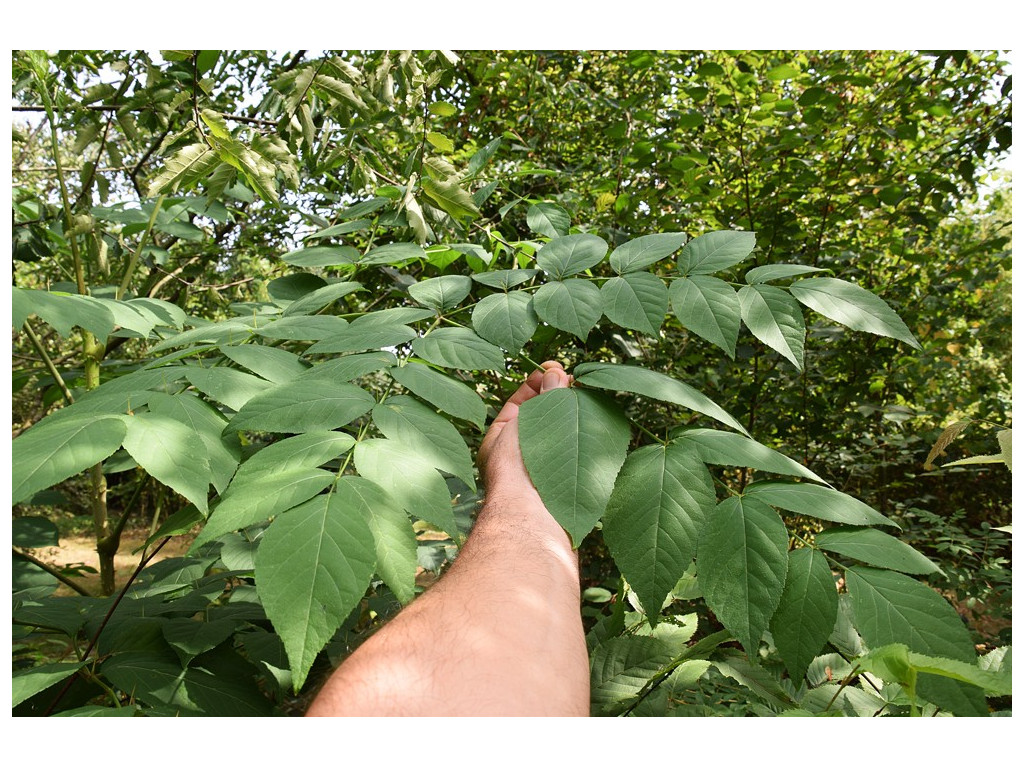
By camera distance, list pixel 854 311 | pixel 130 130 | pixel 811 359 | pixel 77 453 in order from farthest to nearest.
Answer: pixel 811 359, pixel 130 130, pixel 854 311, pixel 77 453

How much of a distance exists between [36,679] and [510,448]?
701mm

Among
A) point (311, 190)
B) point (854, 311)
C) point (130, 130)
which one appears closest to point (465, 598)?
point (854, 311)

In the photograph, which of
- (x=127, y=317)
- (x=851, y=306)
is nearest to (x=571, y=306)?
(x=851, y=306)

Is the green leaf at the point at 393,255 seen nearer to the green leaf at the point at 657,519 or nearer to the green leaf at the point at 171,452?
the green leaf at the point at 171,452

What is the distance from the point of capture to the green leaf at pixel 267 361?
34.8 inches

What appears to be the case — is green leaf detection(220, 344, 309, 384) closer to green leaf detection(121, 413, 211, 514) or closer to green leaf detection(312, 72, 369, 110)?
green leaf detection(121, 413, 211, 514)

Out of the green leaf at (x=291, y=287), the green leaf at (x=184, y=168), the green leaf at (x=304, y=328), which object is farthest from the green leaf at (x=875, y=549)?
the green leaf at (x=184, y=168)

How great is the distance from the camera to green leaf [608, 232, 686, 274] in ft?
3.13

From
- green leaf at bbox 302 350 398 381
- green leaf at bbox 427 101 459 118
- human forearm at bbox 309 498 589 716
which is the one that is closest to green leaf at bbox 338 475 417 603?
human forearm at bbox 309 498 589 716
